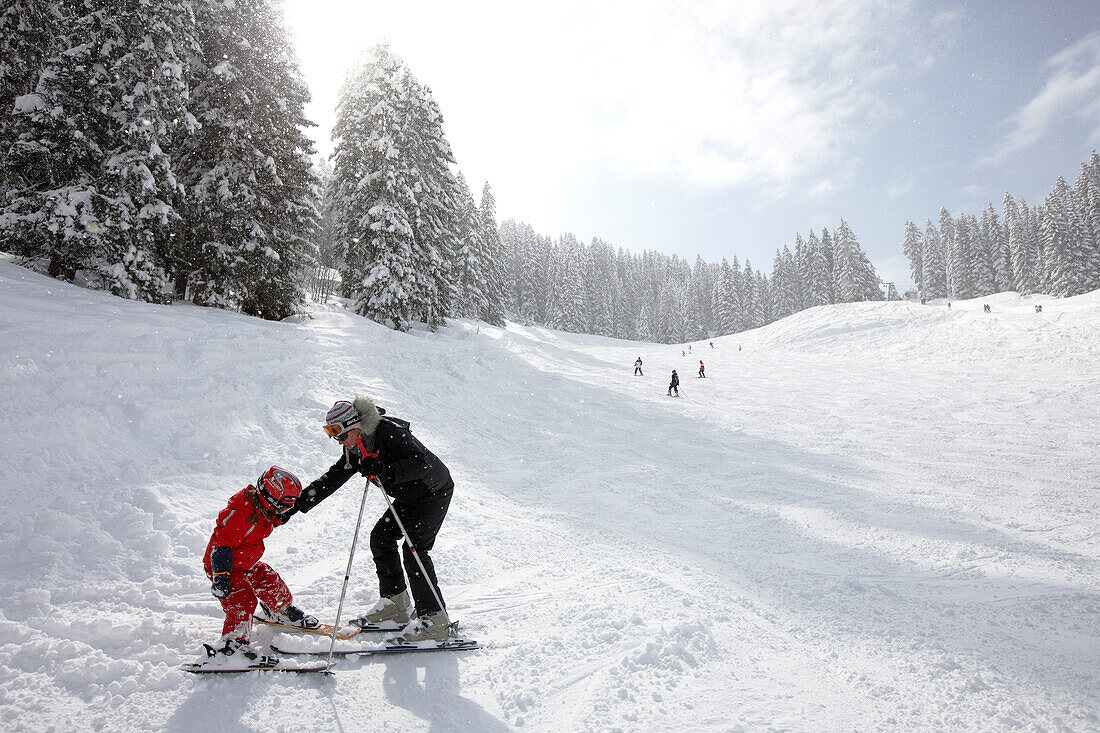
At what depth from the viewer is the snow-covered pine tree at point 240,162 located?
1622cm

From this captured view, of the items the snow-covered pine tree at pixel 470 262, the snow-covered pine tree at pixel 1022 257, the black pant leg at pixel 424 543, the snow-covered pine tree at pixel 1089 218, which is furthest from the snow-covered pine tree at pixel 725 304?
the black pant leg at pixel 424 543

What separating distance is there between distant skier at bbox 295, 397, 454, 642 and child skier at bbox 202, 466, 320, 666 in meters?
0.21

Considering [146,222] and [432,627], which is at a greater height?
[146,222]

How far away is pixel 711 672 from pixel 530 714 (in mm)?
1560

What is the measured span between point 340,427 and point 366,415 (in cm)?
23

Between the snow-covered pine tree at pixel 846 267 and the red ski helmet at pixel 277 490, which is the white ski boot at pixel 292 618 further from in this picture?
the snow-covered pine tree at pixel 846 267

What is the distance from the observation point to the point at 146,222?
1377cm

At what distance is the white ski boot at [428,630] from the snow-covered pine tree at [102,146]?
48.9 feet

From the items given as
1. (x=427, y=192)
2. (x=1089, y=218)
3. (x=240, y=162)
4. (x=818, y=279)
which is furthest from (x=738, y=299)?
(x=240, y=162)

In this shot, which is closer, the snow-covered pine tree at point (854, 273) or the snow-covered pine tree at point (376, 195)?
the snow-covered pine tree at point (376, 195)

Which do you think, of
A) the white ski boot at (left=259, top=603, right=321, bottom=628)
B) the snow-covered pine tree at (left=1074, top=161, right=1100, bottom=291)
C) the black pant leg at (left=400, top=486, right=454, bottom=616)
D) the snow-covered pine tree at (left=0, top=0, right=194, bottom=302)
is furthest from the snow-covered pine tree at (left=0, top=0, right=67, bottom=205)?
the snow-covered pine tree at (left=1074, top=161, right=1100, bottom=291)

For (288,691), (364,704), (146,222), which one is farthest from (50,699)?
(146,222)

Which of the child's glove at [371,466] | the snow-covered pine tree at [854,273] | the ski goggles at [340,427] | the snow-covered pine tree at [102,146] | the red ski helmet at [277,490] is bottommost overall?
the red ski helmet at [277,490]

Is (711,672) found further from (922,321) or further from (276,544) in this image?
(922,321)
